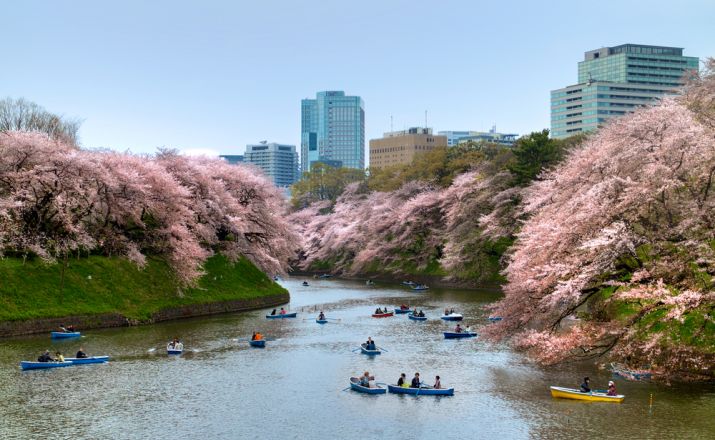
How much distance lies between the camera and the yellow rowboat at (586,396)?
112 ft

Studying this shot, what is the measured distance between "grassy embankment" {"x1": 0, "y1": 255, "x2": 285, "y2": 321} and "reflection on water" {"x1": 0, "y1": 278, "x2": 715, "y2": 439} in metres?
3.27

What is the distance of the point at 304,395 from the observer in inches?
1452

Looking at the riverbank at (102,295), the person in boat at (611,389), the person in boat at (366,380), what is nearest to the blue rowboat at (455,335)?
the person in boat at (366,380)

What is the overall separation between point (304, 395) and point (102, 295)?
27.8 m

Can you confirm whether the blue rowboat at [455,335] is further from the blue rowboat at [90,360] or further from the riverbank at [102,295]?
the riverbank at [102,295]

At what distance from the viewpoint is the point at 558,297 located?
3531 cm

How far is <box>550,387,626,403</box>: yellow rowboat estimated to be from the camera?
34.2 metres

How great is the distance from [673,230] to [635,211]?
2.04 meters

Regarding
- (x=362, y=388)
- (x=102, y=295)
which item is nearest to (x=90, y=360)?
(x=102, y=295)

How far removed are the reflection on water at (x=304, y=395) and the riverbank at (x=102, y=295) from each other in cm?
223

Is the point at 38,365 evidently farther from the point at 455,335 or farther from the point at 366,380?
the point at 455,335

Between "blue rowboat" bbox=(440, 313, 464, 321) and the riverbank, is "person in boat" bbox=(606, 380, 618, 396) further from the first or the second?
the riverbank

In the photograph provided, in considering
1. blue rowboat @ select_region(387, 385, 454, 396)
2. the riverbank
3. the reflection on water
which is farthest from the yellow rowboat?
the riverbank

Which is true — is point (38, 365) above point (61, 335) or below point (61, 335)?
below
